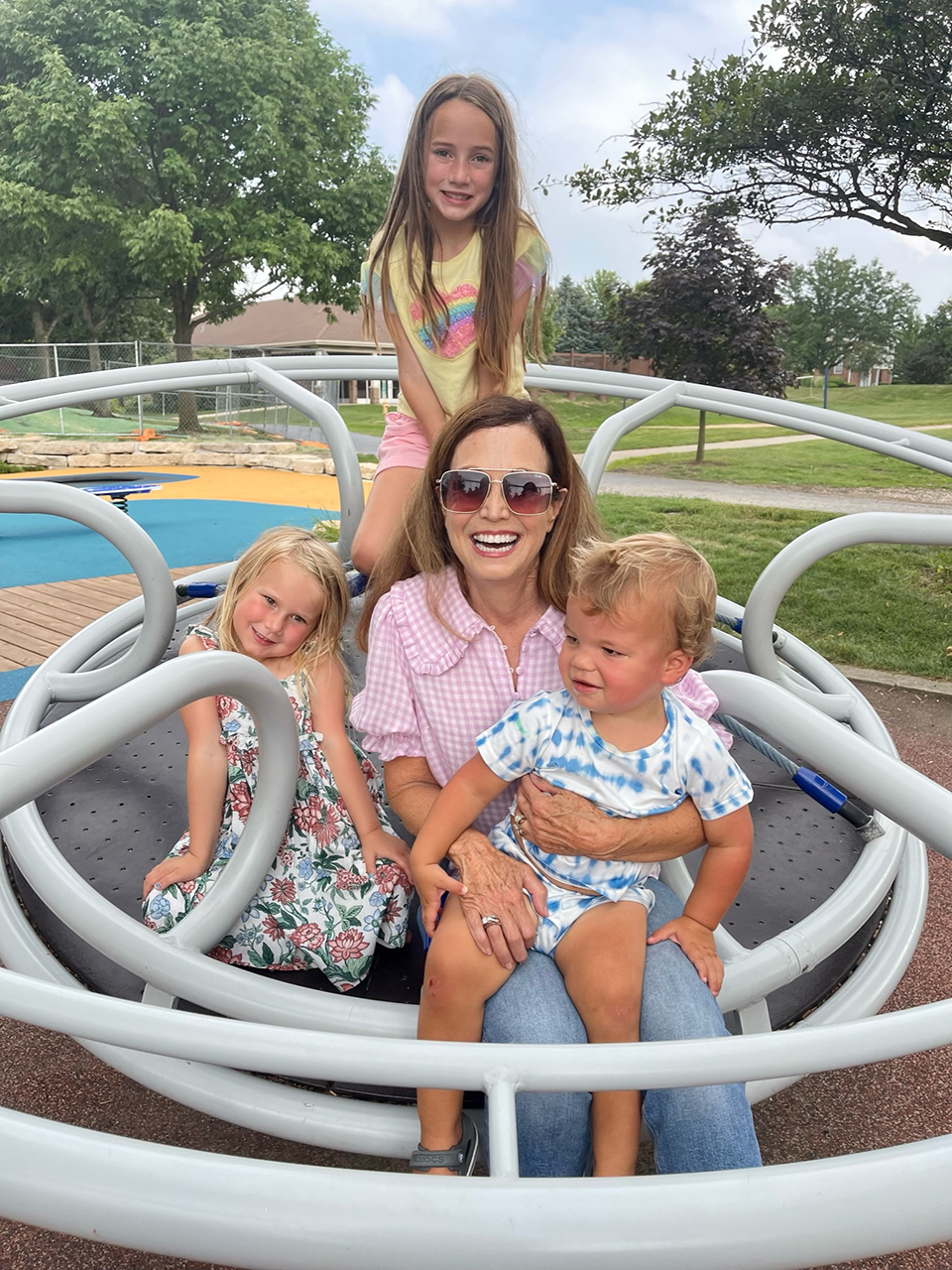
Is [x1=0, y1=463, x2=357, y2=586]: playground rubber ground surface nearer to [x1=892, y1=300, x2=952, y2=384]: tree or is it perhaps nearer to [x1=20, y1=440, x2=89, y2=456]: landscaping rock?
[x1=20, y1=440, x2=89, y2=456]: landscaping rock

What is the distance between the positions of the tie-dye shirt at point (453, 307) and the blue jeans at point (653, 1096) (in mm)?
1612

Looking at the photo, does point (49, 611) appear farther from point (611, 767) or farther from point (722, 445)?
point (722, 445)

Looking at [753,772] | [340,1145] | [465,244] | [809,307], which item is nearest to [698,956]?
[340,1145]

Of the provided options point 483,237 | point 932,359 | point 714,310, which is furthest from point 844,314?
point 483,237

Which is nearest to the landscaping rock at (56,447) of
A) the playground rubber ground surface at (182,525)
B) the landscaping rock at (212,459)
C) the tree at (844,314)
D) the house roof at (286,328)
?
the playground rubber ground surface at (182,525)

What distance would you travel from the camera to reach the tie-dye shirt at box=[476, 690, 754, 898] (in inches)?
55.2

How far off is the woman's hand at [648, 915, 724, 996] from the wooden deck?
4.08 metres

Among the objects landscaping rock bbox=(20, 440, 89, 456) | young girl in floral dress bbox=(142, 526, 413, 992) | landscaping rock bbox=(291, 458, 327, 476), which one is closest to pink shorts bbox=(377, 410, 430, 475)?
young girl in floral dress bbox=(142, 526, 413, 992)

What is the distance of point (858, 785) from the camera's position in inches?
47.4

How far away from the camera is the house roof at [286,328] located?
3791 centimetres

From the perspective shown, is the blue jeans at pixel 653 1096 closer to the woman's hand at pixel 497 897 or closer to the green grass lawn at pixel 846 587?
the woman's hand at pixel 497 897

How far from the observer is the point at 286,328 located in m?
41.2

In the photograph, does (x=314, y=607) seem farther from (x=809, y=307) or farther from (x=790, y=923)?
(x=809, y=307)

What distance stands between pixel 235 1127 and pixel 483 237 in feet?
6.92
